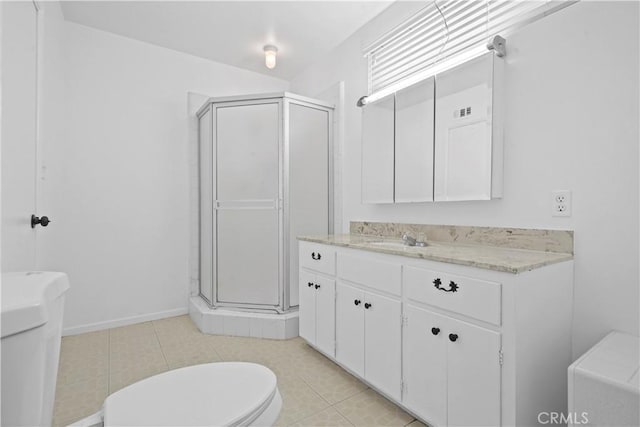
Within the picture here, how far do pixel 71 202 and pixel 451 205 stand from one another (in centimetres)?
285

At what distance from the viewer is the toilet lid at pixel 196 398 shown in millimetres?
812

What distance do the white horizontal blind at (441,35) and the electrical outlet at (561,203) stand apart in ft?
2.65

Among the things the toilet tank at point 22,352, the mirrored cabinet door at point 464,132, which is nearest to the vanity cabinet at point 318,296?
the mirrored cabinet door at point 464,132

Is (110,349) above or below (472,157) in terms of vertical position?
below

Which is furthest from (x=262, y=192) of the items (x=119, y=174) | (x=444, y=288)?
(x=444, y=288)

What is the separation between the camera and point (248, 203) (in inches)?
106

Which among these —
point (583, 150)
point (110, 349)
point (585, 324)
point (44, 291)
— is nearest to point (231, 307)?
point (110, 349)

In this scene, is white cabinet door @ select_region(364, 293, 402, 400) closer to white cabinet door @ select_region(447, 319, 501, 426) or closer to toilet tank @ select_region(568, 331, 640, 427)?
white cabinet door @ select_region(447, 319, 501, 426)

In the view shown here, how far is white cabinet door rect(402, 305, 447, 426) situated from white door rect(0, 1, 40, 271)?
1654 millimetres

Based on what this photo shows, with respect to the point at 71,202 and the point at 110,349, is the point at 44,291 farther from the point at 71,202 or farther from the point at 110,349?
the point at 71,202

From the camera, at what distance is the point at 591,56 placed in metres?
1.34

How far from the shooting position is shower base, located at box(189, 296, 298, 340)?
2.49 metres

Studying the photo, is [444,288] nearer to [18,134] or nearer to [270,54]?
[18,134]

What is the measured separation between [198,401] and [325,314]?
4.05 ft
